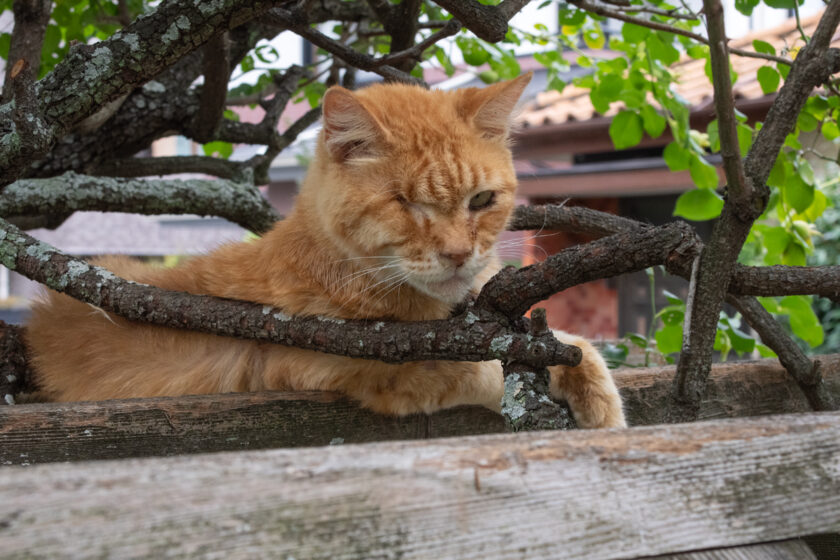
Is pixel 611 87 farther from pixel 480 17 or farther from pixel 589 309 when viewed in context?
pixel 589 309

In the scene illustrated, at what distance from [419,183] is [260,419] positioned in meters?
0.59

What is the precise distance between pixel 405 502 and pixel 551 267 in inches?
22.8

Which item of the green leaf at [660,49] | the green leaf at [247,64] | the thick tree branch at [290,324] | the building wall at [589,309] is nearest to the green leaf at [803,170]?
the green leaf at [660,49]

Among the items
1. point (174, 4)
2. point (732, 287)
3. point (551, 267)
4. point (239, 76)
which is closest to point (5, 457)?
point (174, 4)

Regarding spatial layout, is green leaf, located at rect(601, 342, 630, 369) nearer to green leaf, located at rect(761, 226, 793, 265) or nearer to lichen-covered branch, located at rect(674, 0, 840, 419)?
green leaf, located at rect(761, 226, 793, 265)

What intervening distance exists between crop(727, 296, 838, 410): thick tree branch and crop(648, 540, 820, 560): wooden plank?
2.89ft

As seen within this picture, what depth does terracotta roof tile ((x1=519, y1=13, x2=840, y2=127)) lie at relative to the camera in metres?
4.77

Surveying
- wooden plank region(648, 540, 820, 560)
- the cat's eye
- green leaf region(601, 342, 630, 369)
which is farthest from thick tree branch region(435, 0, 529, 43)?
green leaf region(601, 342, 630, 369)

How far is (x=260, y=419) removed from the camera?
1.35m

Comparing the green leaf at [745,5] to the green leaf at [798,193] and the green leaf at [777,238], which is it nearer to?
the green leaf at [798,193]

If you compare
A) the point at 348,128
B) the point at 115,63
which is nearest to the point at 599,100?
the point at 348,128

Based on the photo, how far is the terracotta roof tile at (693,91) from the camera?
4.77 m

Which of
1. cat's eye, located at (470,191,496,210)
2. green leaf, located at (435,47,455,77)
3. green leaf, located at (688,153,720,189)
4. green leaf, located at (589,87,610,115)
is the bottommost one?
green leaf, located at (688,153,720,189)

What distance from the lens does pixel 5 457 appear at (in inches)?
47.6
